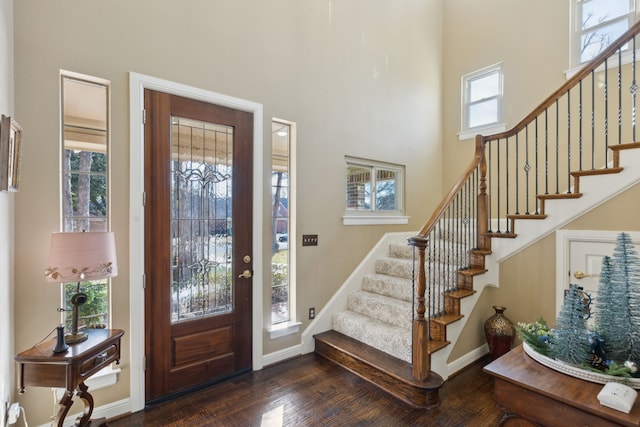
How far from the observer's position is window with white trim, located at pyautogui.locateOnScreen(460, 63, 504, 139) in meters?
4.29

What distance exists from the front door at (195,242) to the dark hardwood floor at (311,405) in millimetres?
191

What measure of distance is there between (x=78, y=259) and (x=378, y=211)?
314cm

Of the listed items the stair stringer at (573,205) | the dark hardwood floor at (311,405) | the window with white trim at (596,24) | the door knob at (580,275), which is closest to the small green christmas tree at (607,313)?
the dark hardwood floor at (311,405)

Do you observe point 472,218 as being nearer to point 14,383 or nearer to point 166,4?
point 166,4

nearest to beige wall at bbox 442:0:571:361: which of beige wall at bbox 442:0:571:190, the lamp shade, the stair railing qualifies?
beige wall at bbox 442:0:571:190

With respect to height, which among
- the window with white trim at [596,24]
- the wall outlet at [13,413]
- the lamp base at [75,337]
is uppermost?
the window with white trim at [596,24]

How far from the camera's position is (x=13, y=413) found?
5.90 feet

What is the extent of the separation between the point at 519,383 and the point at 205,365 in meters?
2.32

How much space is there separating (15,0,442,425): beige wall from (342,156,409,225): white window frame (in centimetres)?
10

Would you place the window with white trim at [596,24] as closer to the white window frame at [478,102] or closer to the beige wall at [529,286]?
the white window frame at [478,102]

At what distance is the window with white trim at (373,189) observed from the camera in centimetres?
378

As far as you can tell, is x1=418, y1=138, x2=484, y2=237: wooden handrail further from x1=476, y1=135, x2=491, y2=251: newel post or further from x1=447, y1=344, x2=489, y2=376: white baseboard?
x1=447, y1=344, x2=489, y2=376: white baseboard

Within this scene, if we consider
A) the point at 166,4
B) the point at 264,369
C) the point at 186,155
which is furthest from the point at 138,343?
the point at 166,4

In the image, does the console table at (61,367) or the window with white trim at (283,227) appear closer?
the console table at (61,367)
